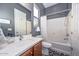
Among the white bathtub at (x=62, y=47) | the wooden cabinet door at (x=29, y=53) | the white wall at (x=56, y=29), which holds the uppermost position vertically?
the white wall at (x=56, y=29)

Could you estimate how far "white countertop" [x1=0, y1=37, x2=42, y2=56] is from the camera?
129 centimetres

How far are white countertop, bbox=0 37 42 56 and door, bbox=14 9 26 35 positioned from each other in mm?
150

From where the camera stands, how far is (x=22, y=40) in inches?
62.6

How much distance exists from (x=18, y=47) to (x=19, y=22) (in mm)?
364

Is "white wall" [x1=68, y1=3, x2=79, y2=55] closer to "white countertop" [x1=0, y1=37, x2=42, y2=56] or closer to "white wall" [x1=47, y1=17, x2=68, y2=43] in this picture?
"white wall" [x1=47, y1=17, x2=68, y2=43]

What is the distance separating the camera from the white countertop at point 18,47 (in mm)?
1291

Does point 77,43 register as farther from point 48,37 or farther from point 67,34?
point 48,37

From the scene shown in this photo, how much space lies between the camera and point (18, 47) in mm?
1417

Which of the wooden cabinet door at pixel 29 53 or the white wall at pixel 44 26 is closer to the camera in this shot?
the wooden cabinet door at pixel 29 53

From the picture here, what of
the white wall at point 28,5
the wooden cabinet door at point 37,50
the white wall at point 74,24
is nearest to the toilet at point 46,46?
the wooden cabinet door at point 37,50

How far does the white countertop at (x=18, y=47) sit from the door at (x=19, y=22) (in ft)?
0.49

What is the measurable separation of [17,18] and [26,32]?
0.24 metres

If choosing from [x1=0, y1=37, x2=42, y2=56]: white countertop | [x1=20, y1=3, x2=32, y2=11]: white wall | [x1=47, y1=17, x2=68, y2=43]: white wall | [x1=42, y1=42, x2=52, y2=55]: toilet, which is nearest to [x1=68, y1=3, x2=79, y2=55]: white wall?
[x1=47, y1=17, x2=68, y2=43]: white wall

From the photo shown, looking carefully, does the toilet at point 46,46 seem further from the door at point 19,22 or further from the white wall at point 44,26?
the door at point 19,22
